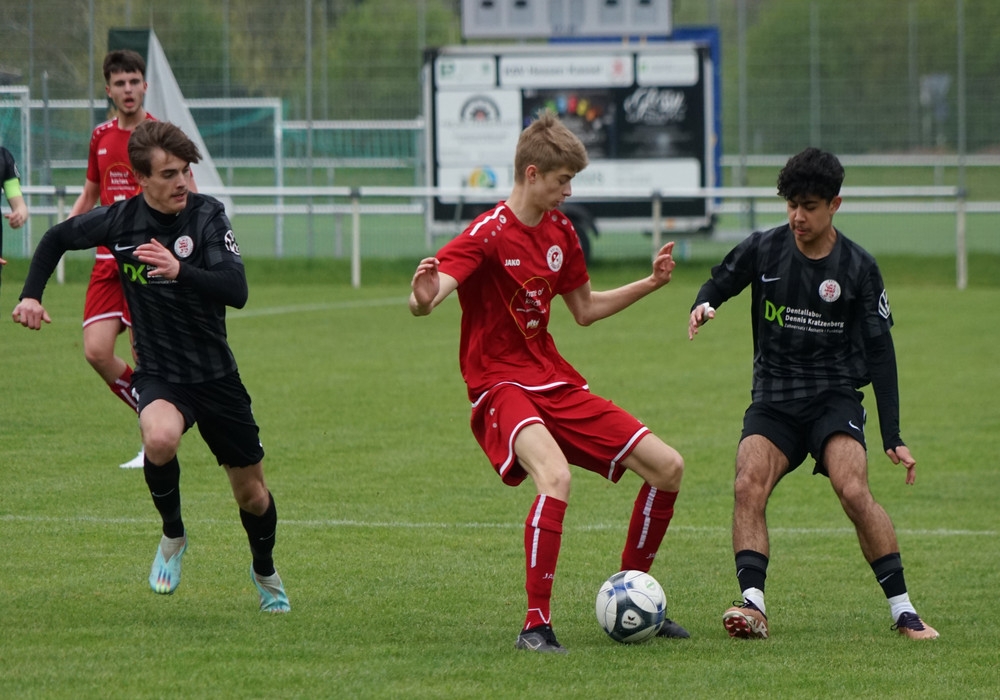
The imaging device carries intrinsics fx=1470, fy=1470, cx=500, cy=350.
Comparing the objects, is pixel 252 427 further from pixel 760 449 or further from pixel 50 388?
pixel 50 388

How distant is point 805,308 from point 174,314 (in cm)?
240

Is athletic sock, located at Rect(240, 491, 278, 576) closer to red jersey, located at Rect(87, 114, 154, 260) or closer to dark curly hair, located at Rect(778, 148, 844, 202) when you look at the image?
dark curly hair, located at Rect(778, 148, 844, 202)

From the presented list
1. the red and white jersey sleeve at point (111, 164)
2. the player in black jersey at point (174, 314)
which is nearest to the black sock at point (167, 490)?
the player in black jersey at point (174, 314)

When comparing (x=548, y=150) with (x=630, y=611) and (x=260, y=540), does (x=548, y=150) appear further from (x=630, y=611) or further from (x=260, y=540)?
(x=260, y=540)

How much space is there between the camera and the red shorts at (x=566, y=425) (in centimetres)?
536

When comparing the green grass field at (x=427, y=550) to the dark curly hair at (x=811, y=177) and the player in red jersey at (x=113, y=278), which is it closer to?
the player in red jersey at (x=113, y=278)

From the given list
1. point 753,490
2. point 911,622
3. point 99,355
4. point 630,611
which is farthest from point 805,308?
point 99,355

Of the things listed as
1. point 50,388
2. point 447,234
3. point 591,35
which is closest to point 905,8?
point 591,35

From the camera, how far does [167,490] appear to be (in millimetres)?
5562

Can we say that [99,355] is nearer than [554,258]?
No

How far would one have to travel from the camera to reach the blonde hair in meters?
5.38

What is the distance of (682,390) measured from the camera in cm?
1217

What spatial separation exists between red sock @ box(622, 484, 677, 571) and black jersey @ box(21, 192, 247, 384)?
1.66 meters

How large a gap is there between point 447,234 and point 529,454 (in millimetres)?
16728
